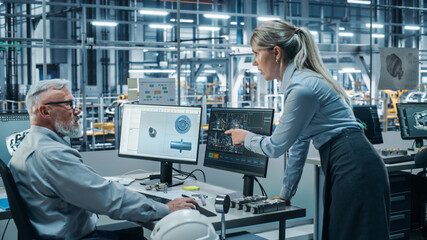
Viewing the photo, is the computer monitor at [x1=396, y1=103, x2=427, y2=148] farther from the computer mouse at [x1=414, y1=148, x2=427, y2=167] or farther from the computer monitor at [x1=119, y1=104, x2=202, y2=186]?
the computer monitor at [x1=119, y1=104, x2=202, y2=186]

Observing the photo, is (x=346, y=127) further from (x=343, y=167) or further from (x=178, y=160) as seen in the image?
(x=178, y=160)

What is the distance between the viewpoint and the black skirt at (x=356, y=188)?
186cm

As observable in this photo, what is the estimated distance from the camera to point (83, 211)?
1891mm

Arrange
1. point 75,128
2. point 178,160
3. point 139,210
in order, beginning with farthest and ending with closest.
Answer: point 178,160 → point 75,128 → point 139,210

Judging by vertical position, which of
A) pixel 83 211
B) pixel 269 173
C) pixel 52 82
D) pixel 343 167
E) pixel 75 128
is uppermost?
pixel 52 82

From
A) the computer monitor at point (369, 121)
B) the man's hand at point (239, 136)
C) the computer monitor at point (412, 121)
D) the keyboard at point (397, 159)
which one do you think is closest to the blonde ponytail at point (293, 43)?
the man's hand at point (239, 136)

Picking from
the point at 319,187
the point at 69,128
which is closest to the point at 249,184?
the point at 69,128

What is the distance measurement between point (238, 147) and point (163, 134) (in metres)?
Answer: 0.54

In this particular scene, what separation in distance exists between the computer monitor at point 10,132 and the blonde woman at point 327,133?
5.12 feet

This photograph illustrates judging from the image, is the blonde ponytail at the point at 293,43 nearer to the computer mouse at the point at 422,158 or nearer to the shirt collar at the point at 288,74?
the shirt collar at the point at 288,74

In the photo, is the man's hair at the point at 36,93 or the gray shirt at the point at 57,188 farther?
the man's hair at the point at 36,93

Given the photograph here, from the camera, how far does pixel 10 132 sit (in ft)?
9.11

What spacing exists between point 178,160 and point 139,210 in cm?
87

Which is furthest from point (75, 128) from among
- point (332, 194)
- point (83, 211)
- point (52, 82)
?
point (332, 194)
